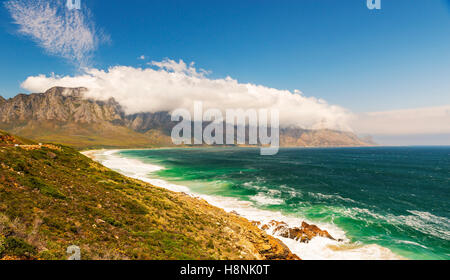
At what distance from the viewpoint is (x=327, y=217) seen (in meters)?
32.5

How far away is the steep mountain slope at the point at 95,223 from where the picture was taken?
36.6ft

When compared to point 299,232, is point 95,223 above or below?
above

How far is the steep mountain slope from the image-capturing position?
11156 millimetres

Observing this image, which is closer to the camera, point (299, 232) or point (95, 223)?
point (95, 223)

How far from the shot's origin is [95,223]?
14648 millimetres

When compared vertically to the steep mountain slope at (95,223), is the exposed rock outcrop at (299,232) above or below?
below

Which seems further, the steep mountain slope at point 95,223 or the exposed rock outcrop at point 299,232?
the exposed rock outcrop at point 299,232

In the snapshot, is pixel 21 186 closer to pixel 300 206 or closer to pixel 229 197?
pixel 229 197

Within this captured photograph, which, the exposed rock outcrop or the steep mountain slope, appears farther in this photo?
the exposed rock outcrop

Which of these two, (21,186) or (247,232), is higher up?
(21,186)

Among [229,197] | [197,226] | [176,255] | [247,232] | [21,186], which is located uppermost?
[21,186]

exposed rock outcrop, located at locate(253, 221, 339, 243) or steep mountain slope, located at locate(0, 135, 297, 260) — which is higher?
steep mountain slope, located at locate(0, 135, 297, 260)
